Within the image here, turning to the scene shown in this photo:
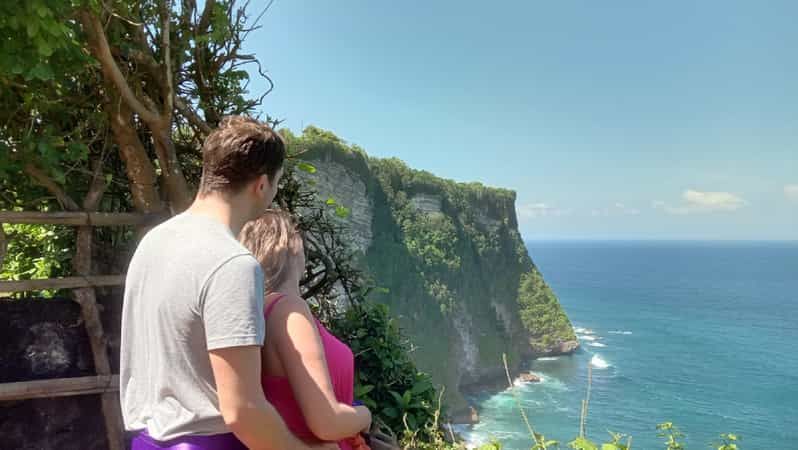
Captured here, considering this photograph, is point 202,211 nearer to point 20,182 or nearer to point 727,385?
point 20,182

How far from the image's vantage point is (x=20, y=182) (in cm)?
246

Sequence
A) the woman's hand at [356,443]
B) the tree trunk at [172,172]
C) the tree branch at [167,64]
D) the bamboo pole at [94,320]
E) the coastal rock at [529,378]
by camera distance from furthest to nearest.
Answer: the coastal rock at [529,378] < the tree trunk at [172,172] < the tree branch at [167,64] < the bamboo pole at [94,320] < the woman's hand at [356,443]

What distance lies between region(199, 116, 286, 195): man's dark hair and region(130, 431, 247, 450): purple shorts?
21.5 inches

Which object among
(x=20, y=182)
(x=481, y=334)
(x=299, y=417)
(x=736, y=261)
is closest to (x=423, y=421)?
(x=299, y=417)

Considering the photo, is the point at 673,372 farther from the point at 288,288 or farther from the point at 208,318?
the point at 208,318

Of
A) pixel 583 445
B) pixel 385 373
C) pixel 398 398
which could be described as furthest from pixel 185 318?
pixel 385 373

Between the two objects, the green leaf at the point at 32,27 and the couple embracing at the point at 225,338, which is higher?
the green leaf at the point at 32,27

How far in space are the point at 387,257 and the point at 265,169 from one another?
128ft

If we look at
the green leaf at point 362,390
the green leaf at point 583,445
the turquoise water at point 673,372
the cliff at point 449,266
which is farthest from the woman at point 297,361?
the cliff at point 449,266

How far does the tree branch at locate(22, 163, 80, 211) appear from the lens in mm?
2291

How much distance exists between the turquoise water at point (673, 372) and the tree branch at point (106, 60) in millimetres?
8159

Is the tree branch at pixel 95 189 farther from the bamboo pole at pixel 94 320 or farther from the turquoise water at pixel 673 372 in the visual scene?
the turquoise water at pixel 673 372

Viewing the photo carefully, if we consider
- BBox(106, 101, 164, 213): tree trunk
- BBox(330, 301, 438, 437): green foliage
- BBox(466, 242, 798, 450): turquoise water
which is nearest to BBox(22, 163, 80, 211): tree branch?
BBox(106, 101, 164, 213): tree trunk

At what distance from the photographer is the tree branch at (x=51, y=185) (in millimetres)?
2291
